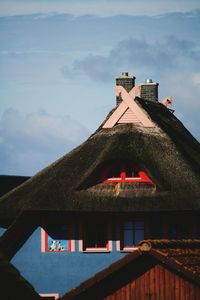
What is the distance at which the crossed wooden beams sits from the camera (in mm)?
25531

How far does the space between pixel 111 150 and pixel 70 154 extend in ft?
8.02

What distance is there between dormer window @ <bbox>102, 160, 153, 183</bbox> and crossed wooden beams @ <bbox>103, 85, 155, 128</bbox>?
106 inches

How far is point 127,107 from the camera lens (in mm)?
25953

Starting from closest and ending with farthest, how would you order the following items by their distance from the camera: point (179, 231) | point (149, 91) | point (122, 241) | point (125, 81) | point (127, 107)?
point (122, 241)
point (179, 231)
point (127, 107)
point (125, 81)
point (149, 91)

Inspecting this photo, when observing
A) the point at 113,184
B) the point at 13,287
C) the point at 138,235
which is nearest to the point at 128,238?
the point at 138,235

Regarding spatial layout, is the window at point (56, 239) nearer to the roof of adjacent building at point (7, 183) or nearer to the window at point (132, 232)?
the window at point (132, 232)

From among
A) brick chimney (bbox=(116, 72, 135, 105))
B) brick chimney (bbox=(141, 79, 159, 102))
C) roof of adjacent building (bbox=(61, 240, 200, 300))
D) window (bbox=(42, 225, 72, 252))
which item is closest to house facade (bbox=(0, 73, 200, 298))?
window (bbox=(42, 225, 72, 252))

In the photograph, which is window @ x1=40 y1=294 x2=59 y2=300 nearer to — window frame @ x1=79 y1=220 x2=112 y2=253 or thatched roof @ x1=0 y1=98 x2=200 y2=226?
window frame @ x1=79 y1=220 x2=112 y2=253

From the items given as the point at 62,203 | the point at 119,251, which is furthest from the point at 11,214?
the point at 119,251

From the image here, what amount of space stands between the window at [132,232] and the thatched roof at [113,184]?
3.91 ft

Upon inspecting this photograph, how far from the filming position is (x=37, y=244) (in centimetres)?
2403

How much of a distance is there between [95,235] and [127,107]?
17.5ft

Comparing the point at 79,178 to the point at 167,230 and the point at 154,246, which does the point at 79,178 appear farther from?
the point at 154,246

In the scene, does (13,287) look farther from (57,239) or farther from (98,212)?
(57,239)
